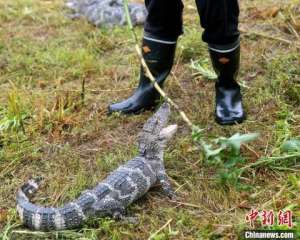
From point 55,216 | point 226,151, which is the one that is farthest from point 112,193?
point 226,151

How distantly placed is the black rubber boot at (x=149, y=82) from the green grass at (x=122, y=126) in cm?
8

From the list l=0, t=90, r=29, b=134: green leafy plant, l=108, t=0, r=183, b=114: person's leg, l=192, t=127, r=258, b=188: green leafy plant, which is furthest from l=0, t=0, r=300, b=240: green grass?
l=192, t=127, r=258, b=188: green leafy plant

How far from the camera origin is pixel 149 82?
12.6 feet

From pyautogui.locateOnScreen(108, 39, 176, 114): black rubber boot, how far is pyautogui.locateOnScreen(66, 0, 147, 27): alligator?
2.20 metres

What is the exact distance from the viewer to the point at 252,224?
256 centimetres

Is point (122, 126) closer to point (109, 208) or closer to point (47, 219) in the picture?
point (109, 208)

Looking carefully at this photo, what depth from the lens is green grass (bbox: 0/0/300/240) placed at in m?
2.74

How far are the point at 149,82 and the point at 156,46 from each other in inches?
11.9

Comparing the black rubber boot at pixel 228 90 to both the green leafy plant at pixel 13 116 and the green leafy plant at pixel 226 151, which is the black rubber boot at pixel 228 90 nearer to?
the green leafy plant at pixel 226 151

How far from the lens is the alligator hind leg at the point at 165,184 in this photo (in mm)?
2900

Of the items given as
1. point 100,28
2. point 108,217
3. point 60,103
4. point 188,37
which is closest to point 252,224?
point 108,217

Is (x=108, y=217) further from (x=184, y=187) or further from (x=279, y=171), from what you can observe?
(x=279, y=171)

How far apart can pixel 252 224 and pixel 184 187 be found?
54 centimetres

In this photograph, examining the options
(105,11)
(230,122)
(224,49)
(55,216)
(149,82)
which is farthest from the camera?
(105,11)
